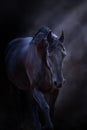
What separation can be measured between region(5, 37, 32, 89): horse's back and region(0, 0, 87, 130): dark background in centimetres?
10

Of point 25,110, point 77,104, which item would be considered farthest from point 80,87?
point 25,110

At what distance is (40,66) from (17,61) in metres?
0.27

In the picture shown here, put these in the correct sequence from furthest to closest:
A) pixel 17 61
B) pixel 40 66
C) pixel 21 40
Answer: pixel 21 40 < pixel 17 61 < pixel 40 66

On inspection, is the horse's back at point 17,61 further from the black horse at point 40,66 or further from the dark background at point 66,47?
the dark background at point 66,47

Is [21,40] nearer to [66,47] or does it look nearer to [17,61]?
[17,61]

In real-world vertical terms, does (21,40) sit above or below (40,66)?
above

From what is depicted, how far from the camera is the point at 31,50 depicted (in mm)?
3049

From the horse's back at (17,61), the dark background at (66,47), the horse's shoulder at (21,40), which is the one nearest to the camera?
the horse's back at (17,61)

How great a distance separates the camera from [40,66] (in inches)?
118

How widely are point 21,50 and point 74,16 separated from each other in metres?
0.62

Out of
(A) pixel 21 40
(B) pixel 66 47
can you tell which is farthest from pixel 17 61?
(B) pixel 66 47

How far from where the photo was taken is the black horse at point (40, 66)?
290 cm

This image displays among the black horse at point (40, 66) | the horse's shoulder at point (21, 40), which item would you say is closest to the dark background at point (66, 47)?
the horse's shoulder at point (21, 40)

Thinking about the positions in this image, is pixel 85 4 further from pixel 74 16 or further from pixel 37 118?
pixel 37 118
